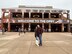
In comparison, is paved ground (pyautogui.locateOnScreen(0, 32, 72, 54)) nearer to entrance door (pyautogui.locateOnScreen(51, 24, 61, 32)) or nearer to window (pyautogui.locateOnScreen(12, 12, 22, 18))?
window (pyautogui.locateOnScreen(12, 12, 22, 18))

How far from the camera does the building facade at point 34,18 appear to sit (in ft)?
291

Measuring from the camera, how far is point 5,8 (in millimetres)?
89500

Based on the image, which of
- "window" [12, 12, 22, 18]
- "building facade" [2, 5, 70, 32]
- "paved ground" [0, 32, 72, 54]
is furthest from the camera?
"window" [12, 12, 22, 18]

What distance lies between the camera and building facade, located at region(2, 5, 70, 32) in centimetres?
8856

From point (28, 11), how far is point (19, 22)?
5.77m

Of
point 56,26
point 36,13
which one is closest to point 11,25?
point 36,13

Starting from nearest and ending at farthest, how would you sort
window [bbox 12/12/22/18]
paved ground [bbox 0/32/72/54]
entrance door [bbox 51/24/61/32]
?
paved ground [bbox 0/32/72/54], window [bbox 12/12/22/18], entrance door [bbox 51/24/61/32]

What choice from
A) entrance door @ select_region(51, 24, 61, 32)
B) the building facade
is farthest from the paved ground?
entrance door @ select_region(51, 24, 61, 32)

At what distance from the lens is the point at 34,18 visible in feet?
293

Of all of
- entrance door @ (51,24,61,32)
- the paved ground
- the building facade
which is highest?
the paved ground

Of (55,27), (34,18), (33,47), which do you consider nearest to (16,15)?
(34,18)

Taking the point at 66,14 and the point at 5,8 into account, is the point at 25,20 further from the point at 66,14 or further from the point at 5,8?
the point at 66,14

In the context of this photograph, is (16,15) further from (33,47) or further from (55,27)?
(33,47)

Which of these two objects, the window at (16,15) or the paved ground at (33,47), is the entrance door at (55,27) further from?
the paved ground at (33,47)
